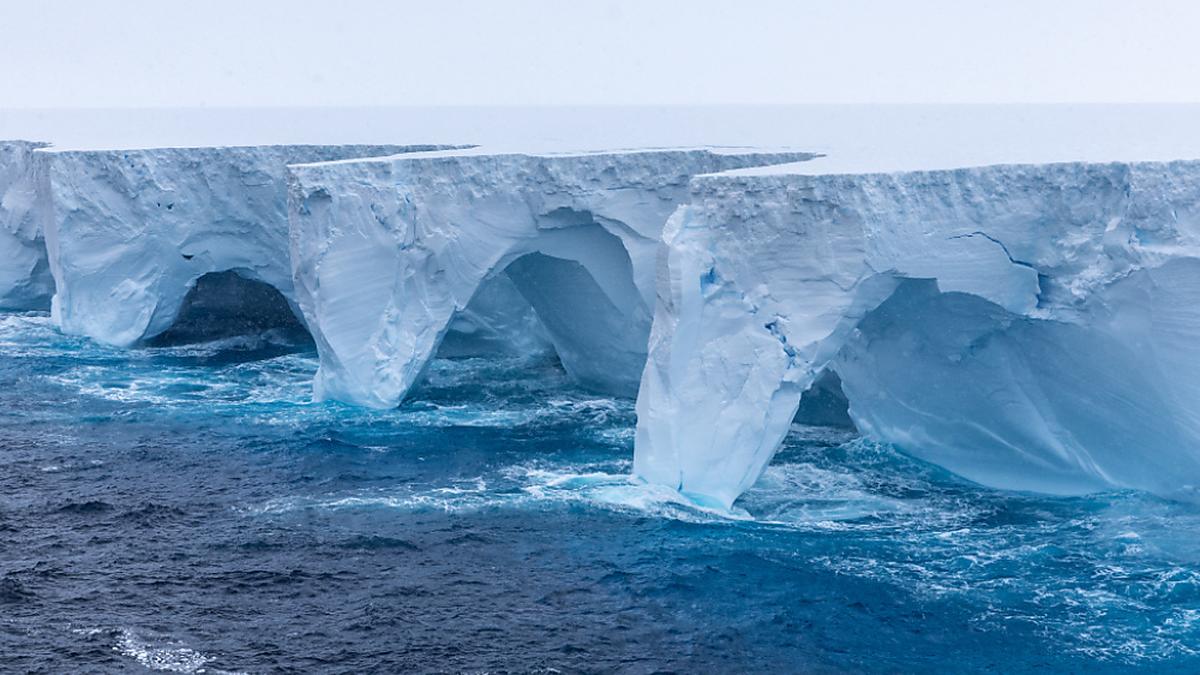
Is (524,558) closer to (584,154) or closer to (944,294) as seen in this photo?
(944,294)

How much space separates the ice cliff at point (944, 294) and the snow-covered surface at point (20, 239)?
1482cm

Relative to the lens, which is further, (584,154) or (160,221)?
(160,221)

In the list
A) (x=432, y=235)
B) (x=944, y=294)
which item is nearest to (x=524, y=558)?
(x=944, y=294)

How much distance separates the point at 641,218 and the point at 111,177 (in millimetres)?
9011

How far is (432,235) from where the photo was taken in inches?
643

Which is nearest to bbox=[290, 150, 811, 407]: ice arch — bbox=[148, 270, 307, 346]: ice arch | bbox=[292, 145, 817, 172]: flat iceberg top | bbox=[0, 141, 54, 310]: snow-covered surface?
bbox=[292, 145, 817, 172]: flat iceberg top

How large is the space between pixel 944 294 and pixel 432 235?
6.40m

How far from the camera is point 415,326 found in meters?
16.6

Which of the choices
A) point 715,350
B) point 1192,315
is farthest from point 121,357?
point 1192,315

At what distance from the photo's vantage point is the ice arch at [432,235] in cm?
1591

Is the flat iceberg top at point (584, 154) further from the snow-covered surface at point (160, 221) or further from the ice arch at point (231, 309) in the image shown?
the ice arch at point (231, 309)

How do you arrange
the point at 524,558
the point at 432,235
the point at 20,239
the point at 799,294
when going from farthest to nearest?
1. the point at 20,239
2. the point at 432,235
3. the point at 799,294
4. the point at 524,558

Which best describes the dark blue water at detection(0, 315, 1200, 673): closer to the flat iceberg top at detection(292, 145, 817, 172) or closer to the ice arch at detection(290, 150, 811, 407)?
the ice arch at detection(290, 150, 811, 407)

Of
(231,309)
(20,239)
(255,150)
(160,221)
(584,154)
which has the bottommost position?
(231,309)
